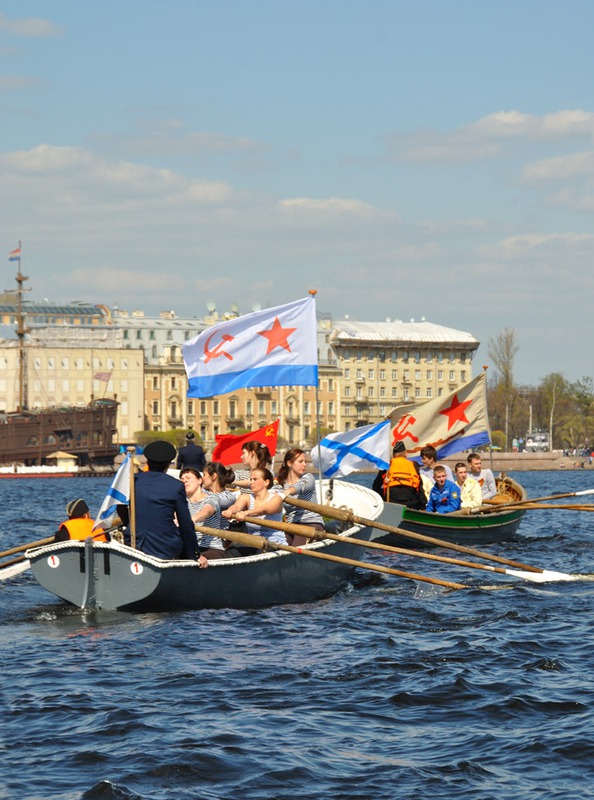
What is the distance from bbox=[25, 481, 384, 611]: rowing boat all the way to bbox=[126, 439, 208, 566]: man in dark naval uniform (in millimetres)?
307

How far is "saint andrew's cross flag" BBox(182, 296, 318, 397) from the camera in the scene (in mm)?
20578

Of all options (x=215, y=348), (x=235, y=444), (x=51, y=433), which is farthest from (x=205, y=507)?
(x=51, y=433)

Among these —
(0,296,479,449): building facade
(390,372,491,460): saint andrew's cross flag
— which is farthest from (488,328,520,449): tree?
(390,372,491,460): saint andrew's cross flag

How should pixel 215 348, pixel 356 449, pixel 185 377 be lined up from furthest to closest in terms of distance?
pixel 185 377 < pixel 356 449 < pixel 215 348

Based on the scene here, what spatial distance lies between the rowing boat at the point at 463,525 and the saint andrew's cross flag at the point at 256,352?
189 inches

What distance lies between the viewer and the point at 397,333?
17288 cm

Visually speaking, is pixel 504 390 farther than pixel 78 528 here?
Yes

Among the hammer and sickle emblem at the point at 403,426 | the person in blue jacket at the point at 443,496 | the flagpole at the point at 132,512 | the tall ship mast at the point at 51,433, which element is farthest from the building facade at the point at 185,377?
the flagpole at the point at 132,512

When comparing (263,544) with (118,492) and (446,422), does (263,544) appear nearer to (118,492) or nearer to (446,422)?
(118,492)

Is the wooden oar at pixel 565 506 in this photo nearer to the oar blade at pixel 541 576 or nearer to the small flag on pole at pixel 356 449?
the small flag on pole at pixel 356 449

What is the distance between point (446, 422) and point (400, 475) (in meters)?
3.89

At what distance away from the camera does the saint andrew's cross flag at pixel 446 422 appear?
3020 cm

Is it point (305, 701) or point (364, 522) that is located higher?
point (364, 522)

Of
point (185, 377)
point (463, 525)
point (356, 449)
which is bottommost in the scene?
point (463, 525)
